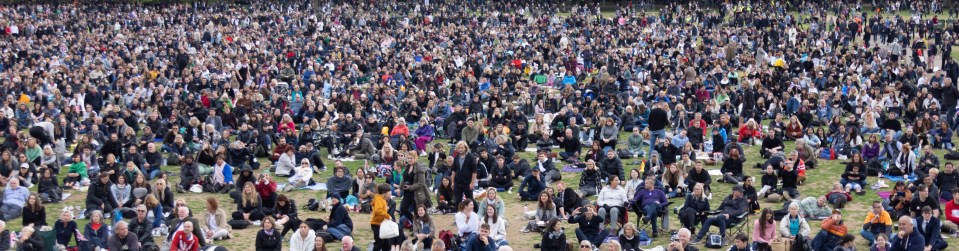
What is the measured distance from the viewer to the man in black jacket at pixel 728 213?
1652cm

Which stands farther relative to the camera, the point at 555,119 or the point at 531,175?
the point at 555,119

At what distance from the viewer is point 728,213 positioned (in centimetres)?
1678

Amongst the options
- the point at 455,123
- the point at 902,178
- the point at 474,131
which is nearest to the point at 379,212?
the point at 474,131

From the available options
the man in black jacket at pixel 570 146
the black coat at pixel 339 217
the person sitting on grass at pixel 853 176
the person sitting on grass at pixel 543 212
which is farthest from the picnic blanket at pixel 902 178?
the black coat at pixel 339 217

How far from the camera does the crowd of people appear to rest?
16.6 metres

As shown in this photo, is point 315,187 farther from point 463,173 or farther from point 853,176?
point 853,176

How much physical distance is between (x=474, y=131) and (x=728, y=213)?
8.08 meters

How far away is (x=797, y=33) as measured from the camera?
4597cm

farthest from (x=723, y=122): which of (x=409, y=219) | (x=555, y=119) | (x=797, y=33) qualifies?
(x=797, y=33)

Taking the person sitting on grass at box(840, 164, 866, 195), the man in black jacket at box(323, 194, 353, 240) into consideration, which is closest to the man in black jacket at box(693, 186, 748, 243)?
the person sitting on grass at box(840, 164, 866, 195)

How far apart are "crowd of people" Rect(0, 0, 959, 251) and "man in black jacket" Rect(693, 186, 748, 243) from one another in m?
0.03

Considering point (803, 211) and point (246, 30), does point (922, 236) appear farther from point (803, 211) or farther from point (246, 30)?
point (246, 30)

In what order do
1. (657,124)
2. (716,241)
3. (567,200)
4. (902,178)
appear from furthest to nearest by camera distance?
(657,124) < (902,178) < (567,200) < (716,241)

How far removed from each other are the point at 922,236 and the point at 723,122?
921 centimetres
